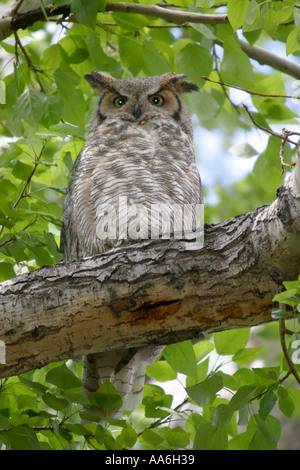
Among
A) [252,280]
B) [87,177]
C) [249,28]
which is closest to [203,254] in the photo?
[252,280]

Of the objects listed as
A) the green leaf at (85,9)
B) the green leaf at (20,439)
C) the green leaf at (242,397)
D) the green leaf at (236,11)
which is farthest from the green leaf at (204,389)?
the green leaf at (85,9)

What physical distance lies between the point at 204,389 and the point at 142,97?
1.55 m

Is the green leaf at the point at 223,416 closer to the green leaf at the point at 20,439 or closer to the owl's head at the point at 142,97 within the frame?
the green leaf at the point at 20,439

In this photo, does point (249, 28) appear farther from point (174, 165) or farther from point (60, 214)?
point (60, 214)

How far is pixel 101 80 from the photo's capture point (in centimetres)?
288

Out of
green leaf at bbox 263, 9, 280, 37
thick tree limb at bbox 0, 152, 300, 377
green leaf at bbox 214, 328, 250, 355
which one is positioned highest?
green leaf at bbox 263, 9, 280, 37

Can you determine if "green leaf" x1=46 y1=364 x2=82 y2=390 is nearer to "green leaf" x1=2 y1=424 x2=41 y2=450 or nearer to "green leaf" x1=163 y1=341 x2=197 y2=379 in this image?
"green leaf" x1=2 y1=424 x2=41 y2=450

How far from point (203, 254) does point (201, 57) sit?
1.26m

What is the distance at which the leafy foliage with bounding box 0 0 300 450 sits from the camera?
70.4 inches

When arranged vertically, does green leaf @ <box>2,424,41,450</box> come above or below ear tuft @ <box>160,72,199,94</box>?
below

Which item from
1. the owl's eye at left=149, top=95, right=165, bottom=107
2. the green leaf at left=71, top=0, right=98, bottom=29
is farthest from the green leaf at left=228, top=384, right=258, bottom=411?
the owl's eye at left=149, top=95, right=165, bottom=107

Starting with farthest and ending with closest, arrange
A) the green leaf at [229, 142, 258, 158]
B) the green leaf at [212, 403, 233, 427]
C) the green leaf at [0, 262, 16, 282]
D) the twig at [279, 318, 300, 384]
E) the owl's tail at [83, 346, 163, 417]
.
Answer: the green leaf at [229, 142, 258, 158] < the owl's tail at [83, 346, 163, 417] < the green leaf at [0, 262, 16, 282] < the green leaf at [212, 403, 233, 427] < the twig at [279, 318, 300, 384]

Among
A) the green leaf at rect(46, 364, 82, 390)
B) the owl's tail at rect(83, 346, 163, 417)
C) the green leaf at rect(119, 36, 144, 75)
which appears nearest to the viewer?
the green leaf at rect(46, 364, 82, 390)

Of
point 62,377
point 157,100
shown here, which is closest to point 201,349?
point 62,377
